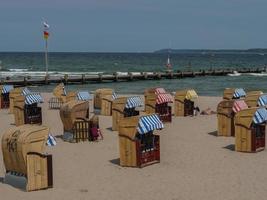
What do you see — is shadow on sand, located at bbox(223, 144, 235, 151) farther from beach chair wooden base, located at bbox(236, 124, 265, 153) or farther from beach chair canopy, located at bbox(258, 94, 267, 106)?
beach chair canopy, located at bbox(258, 94, 267, 106)

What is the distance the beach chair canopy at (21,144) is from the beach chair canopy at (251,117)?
292 inches

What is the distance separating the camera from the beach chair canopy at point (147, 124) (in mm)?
16423

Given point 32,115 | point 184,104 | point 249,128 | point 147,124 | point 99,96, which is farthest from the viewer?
point 99,96

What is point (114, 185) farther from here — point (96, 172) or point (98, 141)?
point (98, 141)

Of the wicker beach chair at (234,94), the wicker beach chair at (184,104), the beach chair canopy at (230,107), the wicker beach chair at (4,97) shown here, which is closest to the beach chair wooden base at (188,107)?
the wicker beach chair at (184,104)

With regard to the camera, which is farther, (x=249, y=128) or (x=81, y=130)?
(x=81, y=130)

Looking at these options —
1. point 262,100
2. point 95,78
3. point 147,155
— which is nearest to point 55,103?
point 262,100

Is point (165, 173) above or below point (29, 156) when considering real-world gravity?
below

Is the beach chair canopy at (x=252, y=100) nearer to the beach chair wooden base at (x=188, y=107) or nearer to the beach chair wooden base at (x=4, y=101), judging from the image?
the beach chair wooden base at (x=188, y=107)

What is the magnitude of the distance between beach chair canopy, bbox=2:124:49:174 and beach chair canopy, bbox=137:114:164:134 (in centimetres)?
323

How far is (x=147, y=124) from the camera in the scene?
1666cm

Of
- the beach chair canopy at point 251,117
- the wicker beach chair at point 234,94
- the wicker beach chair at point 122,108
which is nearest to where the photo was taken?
the beach chair canopy at point 251,117

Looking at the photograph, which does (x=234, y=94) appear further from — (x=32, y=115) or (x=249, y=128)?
(x=249, y=128)

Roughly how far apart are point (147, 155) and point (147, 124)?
972 millimetres
